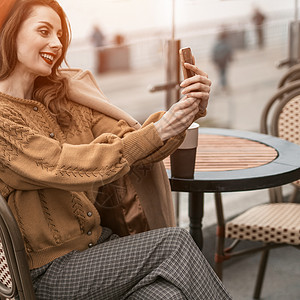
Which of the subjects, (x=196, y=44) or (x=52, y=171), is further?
(x=196, y=44)

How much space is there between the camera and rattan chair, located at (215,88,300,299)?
213cm

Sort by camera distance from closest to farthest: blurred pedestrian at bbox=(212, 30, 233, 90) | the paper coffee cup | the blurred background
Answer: the paper coffee cup, the blurred background, blurred pedestrian at bbox=(212, 30, 233, 90)

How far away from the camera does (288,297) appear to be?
2578mm

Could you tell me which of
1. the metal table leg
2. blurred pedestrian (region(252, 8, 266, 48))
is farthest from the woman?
blurred pedestrian (region(252, 8, 266, 48))

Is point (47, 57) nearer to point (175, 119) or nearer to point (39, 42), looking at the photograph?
point (39, 42)

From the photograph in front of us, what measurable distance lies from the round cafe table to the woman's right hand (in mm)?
261

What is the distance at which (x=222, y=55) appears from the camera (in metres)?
4.64

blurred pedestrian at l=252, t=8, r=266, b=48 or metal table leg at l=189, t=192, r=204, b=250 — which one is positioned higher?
blurred pedestrian at l=252, t=8, r=266, b=48

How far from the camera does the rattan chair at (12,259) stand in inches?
50.7

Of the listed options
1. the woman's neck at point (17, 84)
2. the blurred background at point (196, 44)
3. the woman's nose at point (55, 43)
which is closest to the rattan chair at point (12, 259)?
the woman's neck at point (17, 84)

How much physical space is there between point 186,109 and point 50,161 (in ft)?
1.25

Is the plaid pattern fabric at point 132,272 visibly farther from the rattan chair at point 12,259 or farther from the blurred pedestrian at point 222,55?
the blurred pedestrian at point 222,55

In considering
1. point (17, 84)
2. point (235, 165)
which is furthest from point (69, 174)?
point (235, 165)

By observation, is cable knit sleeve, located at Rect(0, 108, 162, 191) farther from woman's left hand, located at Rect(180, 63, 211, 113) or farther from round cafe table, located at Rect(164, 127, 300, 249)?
round cafe table, located at Rect(164, 127, 300, 249)
